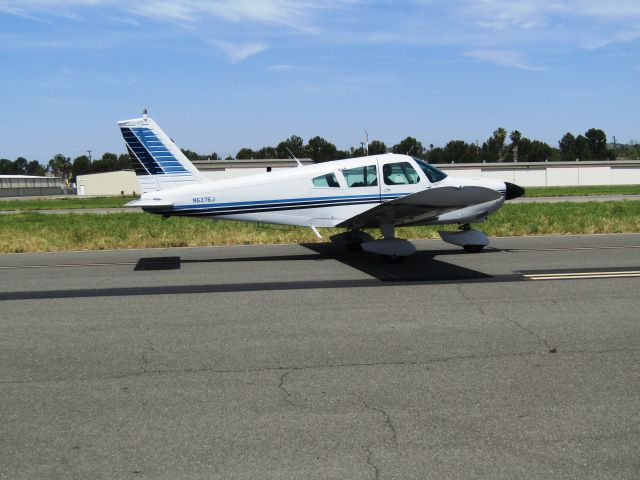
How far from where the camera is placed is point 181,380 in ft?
18.3

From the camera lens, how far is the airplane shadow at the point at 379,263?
1073 centimetres

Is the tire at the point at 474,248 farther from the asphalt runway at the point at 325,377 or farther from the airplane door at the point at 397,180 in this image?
the asphalt runway at the point at 325,377

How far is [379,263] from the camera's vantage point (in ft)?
41.3

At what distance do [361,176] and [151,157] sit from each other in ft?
14.1

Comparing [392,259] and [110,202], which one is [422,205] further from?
[110,202]

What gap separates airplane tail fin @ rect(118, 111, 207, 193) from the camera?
13016mm

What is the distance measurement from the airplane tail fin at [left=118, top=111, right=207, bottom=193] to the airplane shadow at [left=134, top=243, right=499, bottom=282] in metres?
1.64

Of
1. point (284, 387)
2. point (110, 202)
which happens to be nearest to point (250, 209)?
point (284, 387)

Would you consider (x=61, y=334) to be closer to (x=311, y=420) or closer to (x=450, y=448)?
(x=311, y=420)

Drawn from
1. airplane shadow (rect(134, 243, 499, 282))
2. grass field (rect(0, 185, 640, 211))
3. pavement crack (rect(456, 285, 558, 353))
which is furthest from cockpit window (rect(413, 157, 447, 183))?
grass field (rect(0, 185, 640, 211))

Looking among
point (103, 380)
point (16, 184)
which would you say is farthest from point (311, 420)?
point (16, 184)

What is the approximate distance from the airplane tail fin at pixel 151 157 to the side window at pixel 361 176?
3.33 m

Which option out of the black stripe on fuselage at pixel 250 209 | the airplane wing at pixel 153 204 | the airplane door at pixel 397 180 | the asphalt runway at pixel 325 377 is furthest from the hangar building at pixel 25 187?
A: the asphalt runway at pixel 325 377

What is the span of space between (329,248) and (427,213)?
11.7ft
